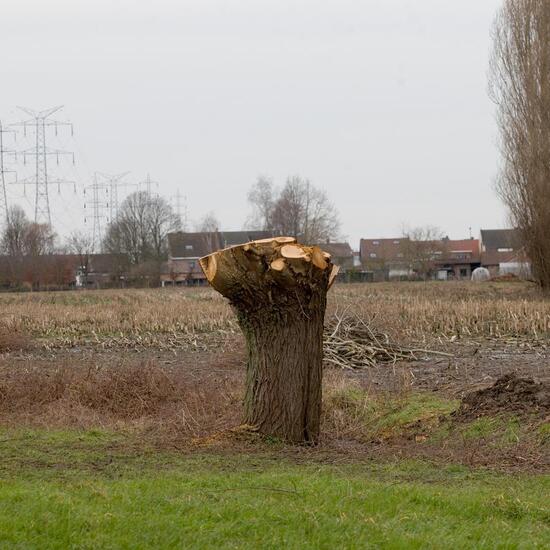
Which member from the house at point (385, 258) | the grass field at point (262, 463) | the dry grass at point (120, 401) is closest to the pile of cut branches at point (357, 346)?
the grass field at point (262, 463)

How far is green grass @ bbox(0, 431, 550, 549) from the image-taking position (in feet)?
16.9

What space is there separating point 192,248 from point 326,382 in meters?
87.0

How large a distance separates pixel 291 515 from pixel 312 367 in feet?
12.3

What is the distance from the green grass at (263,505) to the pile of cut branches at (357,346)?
10459 mm

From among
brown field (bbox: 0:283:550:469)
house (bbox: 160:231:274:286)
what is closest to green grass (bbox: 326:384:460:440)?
brown field (bbox: 0:283:550:469)

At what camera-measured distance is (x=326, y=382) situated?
45.6ft

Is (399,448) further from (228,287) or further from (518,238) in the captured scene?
(518,238)

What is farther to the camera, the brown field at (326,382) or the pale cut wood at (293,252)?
the brown field at (326,382)

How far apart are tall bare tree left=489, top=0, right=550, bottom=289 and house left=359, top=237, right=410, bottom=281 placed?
108ft

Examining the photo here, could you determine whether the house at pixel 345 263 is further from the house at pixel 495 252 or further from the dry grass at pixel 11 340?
the dry grass at pixel 11 340

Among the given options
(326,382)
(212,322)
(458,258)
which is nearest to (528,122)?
(212,322)

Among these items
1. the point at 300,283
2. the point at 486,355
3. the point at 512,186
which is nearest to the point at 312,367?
the point at 300,283

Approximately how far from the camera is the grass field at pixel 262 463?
5.30 meters

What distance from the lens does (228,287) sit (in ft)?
29.8
